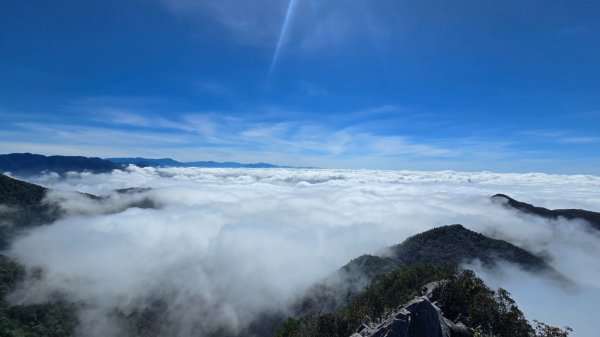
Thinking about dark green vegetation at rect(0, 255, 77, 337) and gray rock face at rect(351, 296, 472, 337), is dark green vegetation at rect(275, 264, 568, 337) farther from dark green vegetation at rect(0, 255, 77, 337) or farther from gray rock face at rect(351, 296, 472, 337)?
dark green vegetation at rect(0, 255, 77, 337)

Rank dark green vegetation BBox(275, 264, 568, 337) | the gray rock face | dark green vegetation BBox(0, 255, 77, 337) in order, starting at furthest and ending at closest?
dark green vegetation BBox(0, 255, 77, 337), dark green vegetation BBox(275, 264, 568, 337), the gray rock face

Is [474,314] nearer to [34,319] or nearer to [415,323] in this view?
[415,323]

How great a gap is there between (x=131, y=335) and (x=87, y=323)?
24436 millimetres

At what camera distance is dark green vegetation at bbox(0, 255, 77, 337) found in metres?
154

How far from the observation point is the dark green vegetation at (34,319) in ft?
504

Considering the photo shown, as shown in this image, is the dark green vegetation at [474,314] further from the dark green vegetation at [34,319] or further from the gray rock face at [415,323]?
the dark green vegetation at [34,319]

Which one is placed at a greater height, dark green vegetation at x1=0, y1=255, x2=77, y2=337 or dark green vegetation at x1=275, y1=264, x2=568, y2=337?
dark green vegetation at x1=275, y1=264, x2=568, y2=337

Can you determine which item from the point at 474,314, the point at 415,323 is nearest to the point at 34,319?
the point at 415,323

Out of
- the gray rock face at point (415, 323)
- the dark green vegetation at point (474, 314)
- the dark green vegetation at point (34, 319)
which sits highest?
the gray rock face at point (415, 323)

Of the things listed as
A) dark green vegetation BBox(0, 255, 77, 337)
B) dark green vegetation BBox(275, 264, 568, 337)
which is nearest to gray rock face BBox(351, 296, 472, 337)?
dark green vegetation BBox(275, 264, 568, 337)

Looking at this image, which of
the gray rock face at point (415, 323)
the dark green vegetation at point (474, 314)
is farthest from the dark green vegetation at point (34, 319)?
the gray rock face at point (415, 323)

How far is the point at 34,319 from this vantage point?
169875mm

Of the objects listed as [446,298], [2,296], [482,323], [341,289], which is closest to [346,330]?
[446,298]

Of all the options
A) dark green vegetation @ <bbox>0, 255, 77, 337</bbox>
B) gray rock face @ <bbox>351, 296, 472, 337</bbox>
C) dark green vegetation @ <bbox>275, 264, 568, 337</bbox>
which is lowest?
dark green vegetation @ <bbox>0, 255, 77, 337</bbox>
